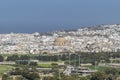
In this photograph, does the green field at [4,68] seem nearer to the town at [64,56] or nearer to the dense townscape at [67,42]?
the town at [64,56]

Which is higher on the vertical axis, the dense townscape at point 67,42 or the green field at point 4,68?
the dense townscape at point 67,42

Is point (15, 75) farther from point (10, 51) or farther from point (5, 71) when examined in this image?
point (10, 51)

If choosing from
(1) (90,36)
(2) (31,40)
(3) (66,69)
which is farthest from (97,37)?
(3) (66,69)

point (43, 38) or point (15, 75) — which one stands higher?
point (43, 38)

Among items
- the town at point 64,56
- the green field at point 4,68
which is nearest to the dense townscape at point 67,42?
the town at point 64,56

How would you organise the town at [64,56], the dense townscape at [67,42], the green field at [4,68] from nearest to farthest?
the town at [64,56], the green field at [4,68], the dense townscape at [67,42]

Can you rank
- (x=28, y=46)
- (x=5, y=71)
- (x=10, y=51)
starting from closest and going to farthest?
(x=5, y=71) < (x=10, y=51) < (x=28, y=46)

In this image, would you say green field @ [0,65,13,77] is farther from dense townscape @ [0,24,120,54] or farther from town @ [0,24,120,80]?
dense townscape @ [0,24,120,54]

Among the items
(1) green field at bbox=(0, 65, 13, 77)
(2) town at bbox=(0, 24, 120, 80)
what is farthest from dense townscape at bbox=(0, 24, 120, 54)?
(1) green field at bbox=(0, 65, 13, 77)

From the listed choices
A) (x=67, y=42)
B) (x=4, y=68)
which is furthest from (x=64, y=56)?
(x=67, y=42)
